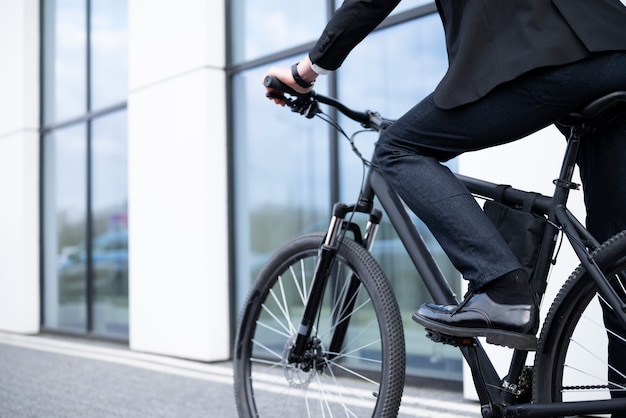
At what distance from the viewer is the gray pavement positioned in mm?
3545

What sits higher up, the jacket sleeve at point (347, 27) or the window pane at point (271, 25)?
the window pane at point (271, 25)

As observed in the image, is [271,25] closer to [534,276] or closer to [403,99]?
[403,99]

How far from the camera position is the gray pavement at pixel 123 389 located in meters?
3.54

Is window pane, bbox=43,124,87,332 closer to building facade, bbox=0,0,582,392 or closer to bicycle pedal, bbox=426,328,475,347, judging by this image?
building facade, bbox=0,0,582,392

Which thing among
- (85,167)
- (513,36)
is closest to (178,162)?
(85,167)

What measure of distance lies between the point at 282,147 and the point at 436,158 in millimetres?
3491

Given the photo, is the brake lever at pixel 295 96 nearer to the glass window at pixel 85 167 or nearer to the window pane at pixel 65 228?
the glass window at pixel 85 167

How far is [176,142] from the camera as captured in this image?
5.63 m

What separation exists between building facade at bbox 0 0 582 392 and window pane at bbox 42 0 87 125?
0.07 ft

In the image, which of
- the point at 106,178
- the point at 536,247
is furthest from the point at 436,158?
the point at 106,178

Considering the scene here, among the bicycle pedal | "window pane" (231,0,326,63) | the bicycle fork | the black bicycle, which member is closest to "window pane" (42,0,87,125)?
"window pane" (231,0,326,63)

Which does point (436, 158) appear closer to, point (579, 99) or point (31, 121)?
point (579, 99)

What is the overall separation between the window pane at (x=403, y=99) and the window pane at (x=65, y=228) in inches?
153

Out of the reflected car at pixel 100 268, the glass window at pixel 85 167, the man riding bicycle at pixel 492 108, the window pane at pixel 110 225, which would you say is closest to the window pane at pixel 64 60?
the glass window at pixel 85 167
